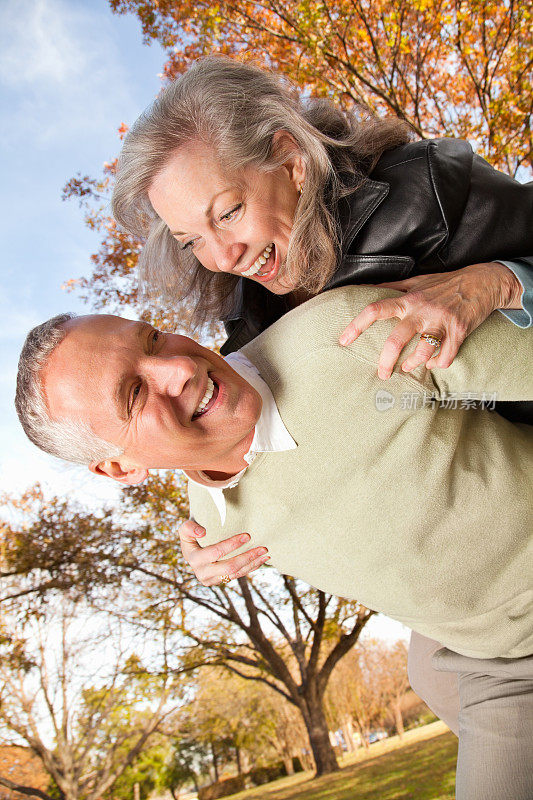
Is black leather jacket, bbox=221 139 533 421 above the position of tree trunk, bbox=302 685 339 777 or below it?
above

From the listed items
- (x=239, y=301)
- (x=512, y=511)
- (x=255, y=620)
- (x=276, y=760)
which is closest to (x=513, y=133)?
(x=239, y=301)

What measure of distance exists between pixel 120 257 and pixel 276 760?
7.14 m

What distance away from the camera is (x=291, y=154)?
1868mm

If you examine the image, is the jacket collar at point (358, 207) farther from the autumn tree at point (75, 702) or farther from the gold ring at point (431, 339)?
the autumn tree at point (75, 702)

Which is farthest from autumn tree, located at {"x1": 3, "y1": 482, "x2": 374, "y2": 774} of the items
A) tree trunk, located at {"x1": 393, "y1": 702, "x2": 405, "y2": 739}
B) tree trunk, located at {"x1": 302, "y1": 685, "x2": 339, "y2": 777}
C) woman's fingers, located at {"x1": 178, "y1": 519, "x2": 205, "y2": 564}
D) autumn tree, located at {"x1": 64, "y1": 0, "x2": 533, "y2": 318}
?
woman's fingers, located at {"x1": 178, "y1": 519, "x2": 205, "y2": 564}

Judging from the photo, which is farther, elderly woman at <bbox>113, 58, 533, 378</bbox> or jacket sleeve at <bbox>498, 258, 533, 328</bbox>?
elderly woman at <bbox>113, 58, 533, 378</bbox>

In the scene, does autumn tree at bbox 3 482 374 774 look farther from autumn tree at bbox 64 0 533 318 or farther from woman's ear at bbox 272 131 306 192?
woman's ear at bbox 272 131 306 192

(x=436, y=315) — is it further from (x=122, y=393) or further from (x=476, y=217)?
(x=122, y=393)

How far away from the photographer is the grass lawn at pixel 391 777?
6516 millimetres

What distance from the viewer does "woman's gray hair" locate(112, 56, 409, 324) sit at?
5.79ft

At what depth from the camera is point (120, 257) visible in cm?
639

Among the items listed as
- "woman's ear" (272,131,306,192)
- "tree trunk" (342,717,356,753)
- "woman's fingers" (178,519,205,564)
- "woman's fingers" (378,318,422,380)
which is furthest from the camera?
"tree trunk" (342,717,356,753)

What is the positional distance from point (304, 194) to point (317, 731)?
7.64 meters

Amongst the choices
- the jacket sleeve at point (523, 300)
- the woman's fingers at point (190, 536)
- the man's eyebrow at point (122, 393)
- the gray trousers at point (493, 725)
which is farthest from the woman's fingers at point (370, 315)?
the gray trousers at point (493, 725)
